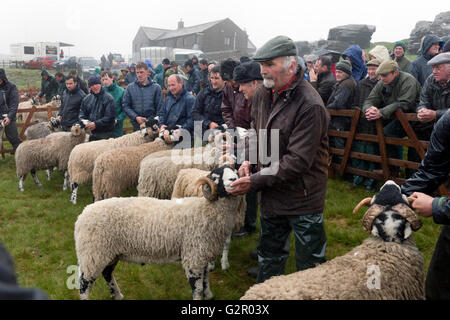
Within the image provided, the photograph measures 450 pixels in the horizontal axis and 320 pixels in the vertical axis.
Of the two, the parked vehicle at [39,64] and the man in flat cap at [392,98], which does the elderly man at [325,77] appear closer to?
the man in flat cap at [392,98]

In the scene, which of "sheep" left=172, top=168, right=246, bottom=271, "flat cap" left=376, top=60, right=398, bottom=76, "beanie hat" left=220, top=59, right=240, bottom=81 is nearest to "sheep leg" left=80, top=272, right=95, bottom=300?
"sheep" left=172, top=168, right=246, bottom=271

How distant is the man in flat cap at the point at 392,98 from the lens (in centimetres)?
597

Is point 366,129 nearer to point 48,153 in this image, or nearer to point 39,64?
point 48,153

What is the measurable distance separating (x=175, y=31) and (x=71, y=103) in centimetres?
5323

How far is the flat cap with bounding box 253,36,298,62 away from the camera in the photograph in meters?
2.59

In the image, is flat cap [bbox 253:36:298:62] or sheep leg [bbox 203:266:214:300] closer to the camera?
flat cap [bbox 253:36:298:62]

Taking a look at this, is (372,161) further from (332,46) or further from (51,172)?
(332,46)

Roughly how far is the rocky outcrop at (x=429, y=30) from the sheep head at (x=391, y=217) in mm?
30154

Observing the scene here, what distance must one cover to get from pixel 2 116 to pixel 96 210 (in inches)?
300

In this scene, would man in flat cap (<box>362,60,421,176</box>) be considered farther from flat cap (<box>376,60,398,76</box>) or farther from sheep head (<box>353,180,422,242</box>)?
sheep head (<box>353,180,422,242</box>)

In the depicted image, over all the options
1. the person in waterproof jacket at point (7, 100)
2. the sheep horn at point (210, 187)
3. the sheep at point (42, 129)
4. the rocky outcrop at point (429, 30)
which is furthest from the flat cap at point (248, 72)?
the rocky outcrop at point (429, 30)

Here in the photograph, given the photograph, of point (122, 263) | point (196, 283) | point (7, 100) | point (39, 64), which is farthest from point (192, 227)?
point (39, 64)
